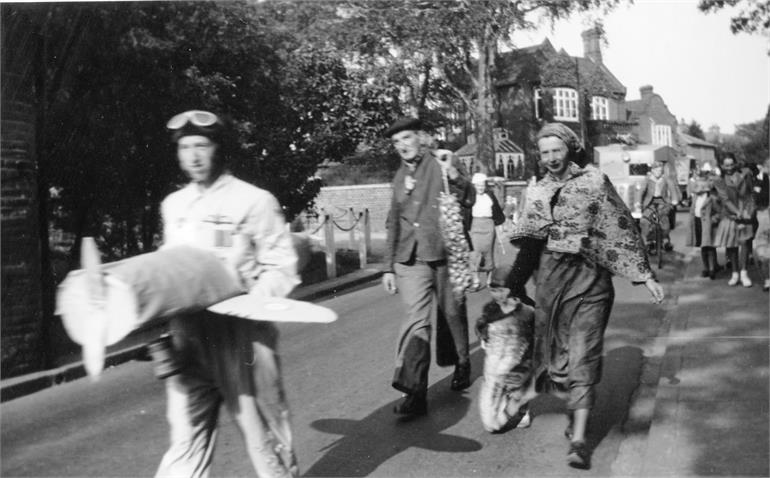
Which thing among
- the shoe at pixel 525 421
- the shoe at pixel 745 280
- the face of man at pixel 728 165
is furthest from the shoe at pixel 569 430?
the face of man at pixel 728 165

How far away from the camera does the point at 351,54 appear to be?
4.29 meters

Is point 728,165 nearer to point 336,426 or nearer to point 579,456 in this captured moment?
point 579,456

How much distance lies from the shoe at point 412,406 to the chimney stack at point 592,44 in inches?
88.2

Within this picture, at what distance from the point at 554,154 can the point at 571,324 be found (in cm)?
88

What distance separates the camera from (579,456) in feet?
11.9

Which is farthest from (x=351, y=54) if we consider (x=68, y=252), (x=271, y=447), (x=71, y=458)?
(x=71, y=458)

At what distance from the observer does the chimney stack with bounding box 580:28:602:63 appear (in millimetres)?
4383

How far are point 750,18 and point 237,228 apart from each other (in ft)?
10.4

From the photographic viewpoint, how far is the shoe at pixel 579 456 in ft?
11.9

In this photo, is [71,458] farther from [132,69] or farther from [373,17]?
[373,17]

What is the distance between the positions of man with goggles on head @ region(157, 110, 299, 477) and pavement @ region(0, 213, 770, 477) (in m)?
0.28

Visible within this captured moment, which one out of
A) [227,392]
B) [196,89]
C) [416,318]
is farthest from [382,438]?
[196,89]

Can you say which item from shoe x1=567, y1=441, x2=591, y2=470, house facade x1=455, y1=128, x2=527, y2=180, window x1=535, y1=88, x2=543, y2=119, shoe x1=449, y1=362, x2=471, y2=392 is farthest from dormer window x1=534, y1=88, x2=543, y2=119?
shoe x1=567, y1=441, x2=591, y2=470

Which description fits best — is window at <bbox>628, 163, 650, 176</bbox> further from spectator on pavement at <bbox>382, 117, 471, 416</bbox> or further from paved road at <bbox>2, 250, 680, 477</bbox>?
spectator on pavement at <bbox>382, 117, 471, 416</bbox>
